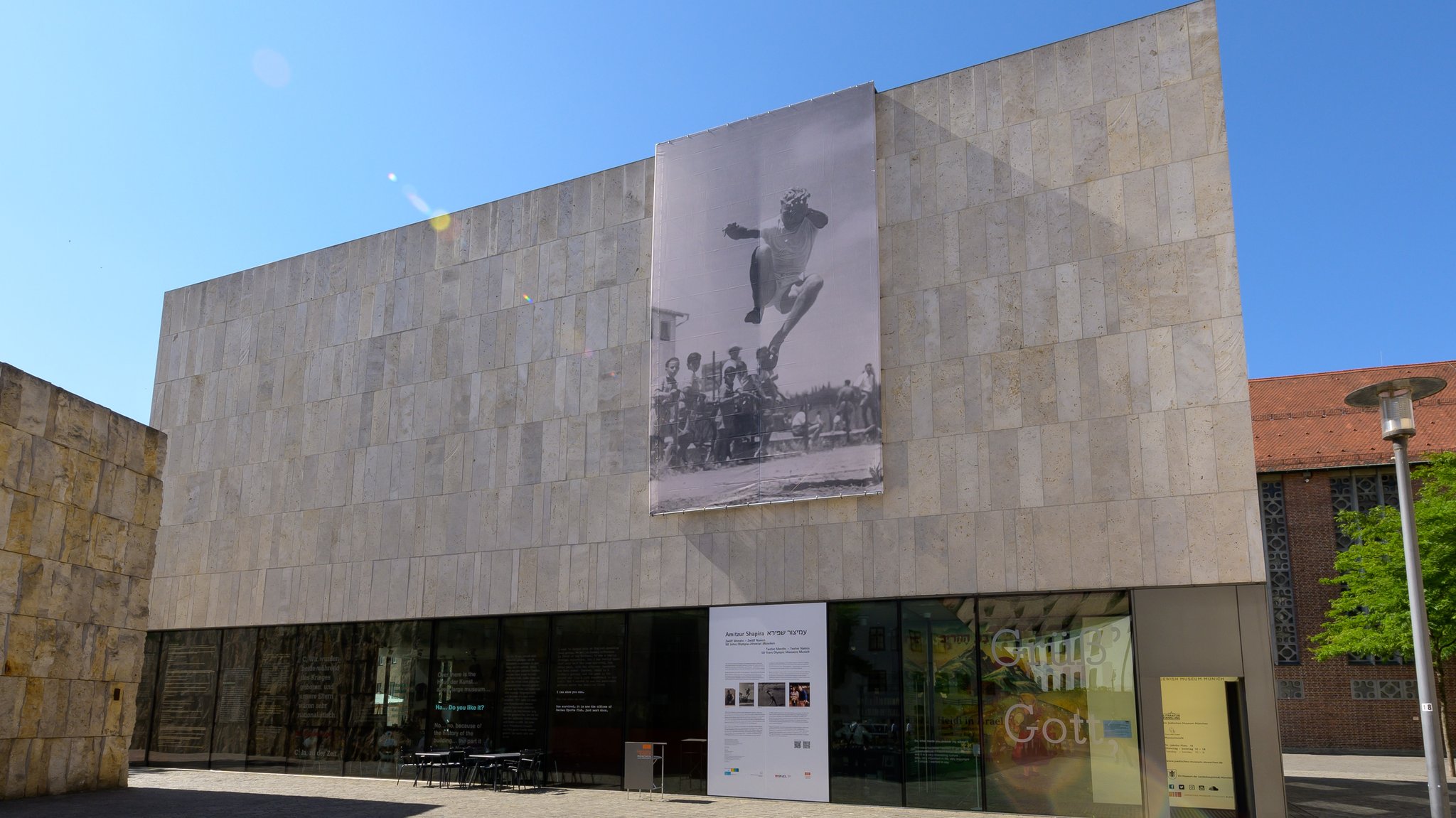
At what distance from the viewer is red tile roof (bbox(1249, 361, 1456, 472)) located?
49344 millimetres

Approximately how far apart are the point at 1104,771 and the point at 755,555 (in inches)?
288

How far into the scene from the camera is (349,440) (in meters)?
27.6

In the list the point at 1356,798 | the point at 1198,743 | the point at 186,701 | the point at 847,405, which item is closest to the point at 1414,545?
the point at 1198,743

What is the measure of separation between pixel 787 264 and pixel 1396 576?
2761 cm

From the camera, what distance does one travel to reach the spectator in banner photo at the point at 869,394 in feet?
68.5

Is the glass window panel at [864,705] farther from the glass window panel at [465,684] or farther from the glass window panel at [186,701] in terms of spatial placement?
the glass window panel at [186,701]

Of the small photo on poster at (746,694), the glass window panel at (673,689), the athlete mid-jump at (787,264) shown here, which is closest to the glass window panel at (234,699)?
the glass window panel at (673,689)

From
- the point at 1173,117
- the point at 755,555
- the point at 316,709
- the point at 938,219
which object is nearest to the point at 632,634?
the point at 755,555

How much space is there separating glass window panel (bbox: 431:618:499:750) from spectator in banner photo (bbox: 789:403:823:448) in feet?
27.7

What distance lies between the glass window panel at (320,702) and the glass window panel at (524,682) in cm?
459

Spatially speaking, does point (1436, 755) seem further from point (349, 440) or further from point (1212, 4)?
point (349, 440)

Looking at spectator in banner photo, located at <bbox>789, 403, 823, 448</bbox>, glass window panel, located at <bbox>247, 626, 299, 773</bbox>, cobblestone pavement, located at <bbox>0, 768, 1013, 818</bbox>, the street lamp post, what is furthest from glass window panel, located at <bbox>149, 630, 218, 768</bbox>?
the street lamp post

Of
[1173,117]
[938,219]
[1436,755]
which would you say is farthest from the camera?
[938,219]

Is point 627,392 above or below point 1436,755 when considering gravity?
above
